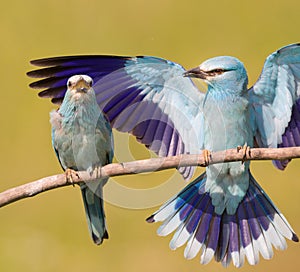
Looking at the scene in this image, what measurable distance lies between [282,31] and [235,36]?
41cm

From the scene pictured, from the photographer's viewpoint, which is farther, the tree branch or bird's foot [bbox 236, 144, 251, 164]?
bird's foot [bbox 236, 144, 251, 164]

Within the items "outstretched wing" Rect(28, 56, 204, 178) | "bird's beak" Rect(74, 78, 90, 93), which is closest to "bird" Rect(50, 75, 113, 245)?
"bird's beak" Rect(74, 78, 90, 93)

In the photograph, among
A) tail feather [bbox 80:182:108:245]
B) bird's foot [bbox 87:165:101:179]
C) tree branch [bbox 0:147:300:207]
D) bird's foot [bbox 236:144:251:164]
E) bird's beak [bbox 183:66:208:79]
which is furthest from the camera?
tail feather [bbox 80:182:108:245]

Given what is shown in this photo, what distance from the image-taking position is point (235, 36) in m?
8.73

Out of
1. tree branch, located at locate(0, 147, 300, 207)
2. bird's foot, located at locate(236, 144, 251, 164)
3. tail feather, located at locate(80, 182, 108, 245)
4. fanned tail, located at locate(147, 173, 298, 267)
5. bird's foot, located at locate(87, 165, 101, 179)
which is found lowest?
fanned tail, located at locate(147, 173, 298, 267)

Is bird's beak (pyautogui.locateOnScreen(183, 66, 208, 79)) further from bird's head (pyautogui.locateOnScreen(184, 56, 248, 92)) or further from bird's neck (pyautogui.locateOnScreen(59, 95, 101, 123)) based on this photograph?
bird's neck (pyautogui.locateOnScreen(59, 95, 101, 123))

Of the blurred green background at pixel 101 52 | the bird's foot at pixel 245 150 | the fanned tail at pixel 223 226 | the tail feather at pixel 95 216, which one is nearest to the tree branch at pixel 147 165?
the bird's foot at pixel 245 150

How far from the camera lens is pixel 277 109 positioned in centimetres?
571

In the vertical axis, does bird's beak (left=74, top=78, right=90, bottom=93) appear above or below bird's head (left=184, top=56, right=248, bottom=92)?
above

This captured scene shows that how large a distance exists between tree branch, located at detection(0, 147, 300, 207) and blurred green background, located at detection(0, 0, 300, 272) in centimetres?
217

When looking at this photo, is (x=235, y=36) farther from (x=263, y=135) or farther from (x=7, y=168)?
(x=263, y=135)

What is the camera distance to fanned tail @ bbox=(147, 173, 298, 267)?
230 inches

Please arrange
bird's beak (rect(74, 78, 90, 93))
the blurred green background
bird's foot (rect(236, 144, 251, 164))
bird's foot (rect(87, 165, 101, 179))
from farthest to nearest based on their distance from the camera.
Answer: the blurred green background
bird's beak (rect(74, 78, 90, 93))
bird's foot (rect(87, 165, 101, 179))
bird's foot (rect(236, 144, 251, 164))

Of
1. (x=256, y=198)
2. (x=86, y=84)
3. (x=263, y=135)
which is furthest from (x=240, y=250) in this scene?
(x=86, y=84)
